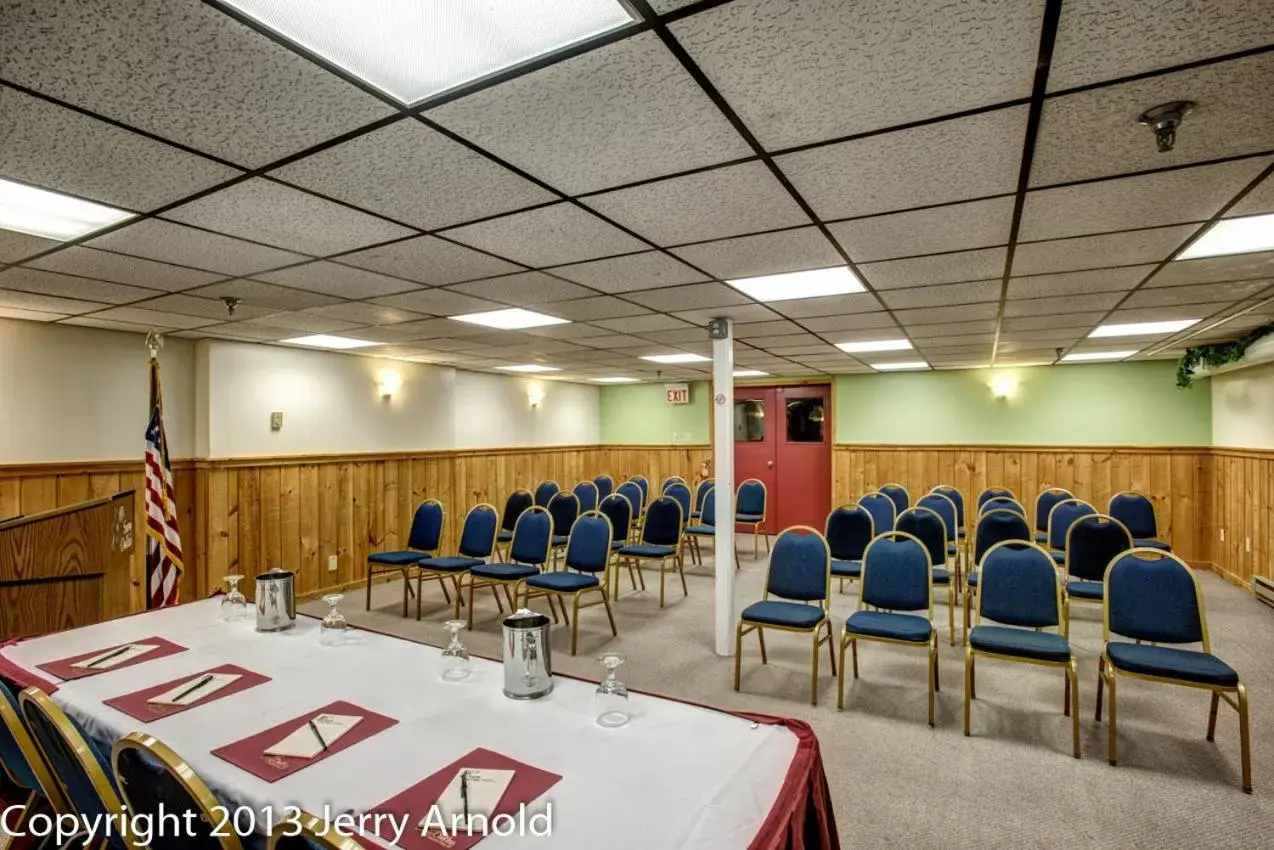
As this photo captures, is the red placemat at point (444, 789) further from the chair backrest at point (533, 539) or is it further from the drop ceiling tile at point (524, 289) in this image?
the chair backrest at point (533, 539)

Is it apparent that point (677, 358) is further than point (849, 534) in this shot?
Yes

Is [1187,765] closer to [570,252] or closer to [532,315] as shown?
[570,252]

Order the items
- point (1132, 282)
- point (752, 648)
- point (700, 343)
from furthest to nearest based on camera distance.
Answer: point (700, 343) < point (752, 648) < point (1132, 282)

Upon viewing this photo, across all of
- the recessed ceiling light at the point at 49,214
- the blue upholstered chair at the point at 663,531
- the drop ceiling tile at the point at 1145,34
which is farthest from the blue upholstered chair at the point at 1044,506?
the recessed ceiling light at the point at 49,214

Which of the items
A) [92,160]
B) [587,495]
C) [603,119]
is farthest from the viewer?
[587,495]

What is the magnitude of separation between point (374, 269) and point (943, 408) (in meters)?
7.64

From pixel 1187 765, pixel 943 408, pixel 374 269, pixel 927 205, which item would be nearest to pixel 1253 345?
pixel 943 408

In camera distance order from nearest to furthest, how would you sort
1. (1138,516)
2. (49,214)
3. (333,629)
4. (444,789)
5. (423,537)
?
(444,789) < (49,214) < (333,629) < (423,537) < (1138,516)

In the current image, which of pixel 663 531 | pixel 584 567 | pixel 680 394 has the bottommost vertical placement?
pixel 584 567

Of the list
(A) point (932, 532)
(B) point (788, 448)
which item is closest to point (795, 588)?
(A) point (932, 532)

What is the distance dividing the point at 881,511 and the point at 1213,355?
11.4 ft

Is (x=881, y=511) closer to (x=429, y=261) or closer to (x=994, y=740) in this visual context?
(x=994, y=740)

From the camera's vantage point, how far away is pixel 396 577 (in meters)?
7.11

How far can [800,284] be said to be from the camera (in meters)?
3.82
